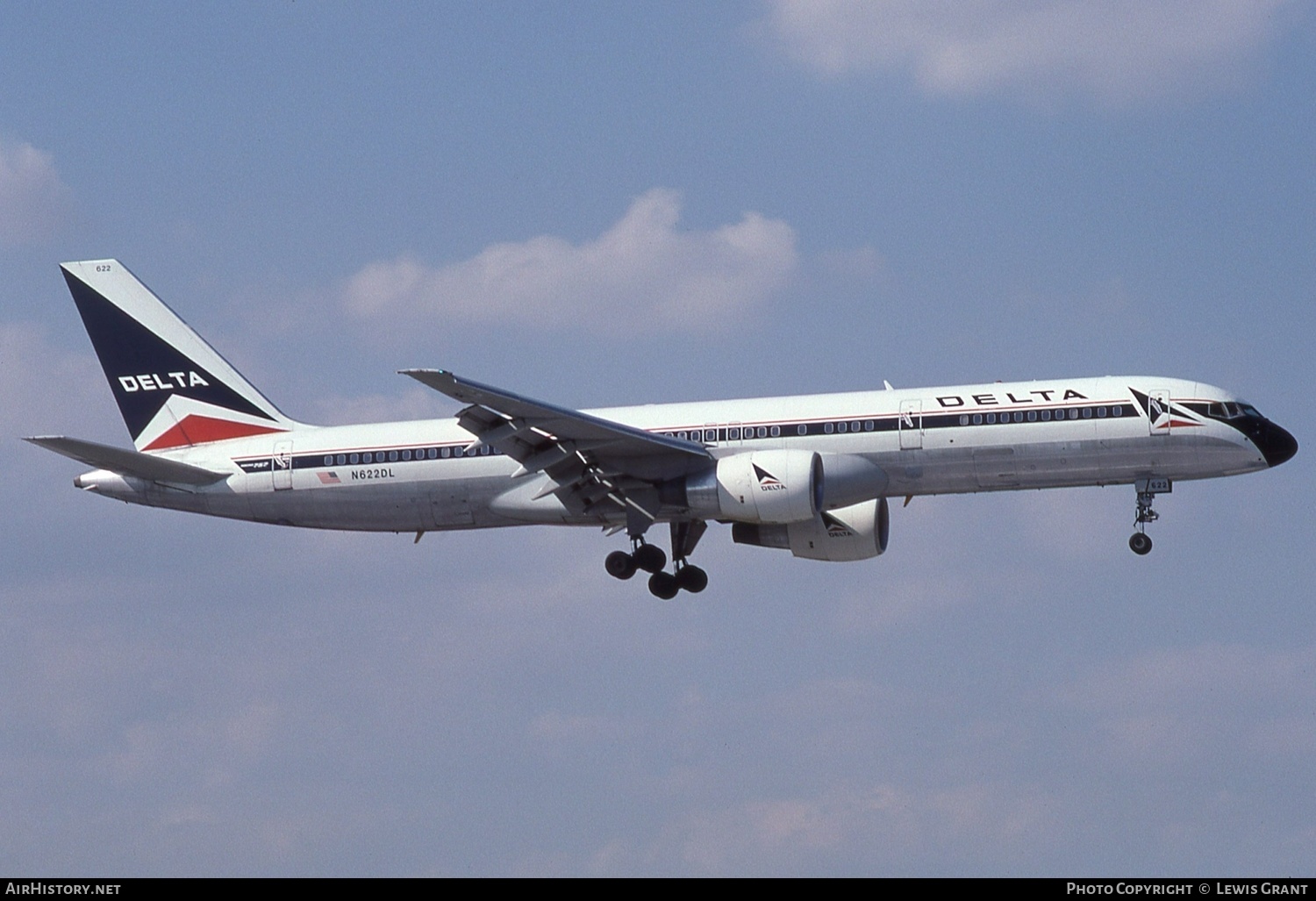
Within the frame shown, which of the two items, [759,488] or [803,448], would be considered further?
[803,448]

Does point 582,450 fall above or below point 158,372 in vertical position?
below

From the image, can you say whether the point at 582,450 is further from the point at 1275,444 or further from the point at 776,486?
the point at 1275,444

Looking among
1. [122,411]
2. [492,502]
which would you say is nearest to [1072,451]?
[492,502]

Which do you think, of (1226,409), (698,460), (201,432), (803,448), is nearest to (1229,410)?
(1226,409)

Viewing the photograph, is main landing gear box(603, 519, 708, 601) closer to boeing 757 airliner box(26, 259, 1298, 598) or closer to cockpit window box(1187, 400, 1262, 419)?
boeing 757 airliner box(26, 259, 1298, 598)

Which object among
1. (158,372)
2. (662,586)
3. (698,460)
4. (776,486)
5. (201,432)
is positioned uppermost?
(158,372)

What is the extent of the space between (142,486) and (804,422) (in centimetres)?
1832

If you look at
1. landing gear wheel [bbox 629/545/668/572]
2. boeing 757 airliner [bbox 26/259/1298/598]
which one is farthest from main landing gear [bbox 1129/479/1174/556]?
landing gear wheel [bbox 629/545/668/572]

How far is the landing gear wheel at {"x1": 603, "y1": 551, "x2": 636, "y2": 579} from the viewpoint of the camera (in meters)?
47.8

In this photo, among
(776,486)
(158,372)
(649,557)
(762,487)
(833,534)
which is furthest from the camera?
(158,372)

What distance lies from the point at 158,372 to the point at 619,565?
1508 centimetres

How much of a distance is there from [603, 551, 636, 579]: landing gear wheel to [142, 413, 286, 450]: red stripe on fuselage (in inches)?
407

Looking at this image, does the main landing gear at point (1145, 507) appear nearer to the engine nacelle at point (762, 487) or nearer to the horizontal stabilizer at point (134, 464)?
the engine nacelle at point (762, 487)

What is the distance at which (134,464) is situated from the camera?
47.8 meters
